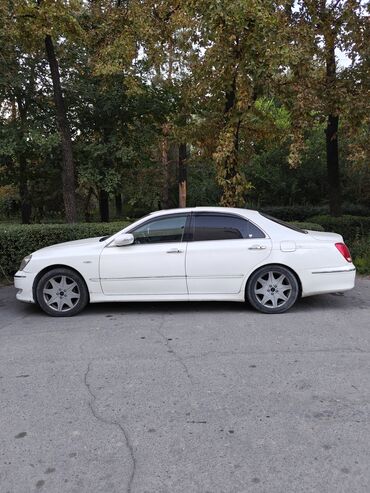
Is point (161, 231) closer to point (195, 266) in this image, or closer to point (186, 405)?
point (195, 266)

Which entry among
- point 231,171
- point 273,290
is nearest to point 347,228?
point 231,171

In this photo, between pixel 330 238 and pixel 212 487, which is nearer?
pixel 212 487

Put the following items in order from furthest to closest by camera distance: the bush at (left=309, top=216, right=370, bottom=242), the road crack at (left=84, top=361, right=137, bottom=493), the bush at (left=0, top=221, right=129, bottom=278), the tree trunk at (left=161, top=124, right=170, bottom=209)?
the tree trunk at (left=161, top=124, right=170, bottom=209)
the bush at (left=309, top=216, right=370, bottom=242)
the bush at (left=0, top=221, right=129, bottom=278)
the road crack at (left=84, top=361, right=137, bottom=493)

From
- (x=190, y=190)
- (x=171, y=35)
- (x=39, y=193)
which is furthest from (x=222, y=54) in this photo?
(x=190, y=190)

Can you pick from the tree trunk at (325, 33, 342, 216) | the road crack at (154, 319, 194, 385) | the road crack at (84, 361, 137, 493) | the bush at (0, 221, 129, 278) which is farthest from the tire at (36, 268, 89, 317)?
the tree trunk at (325, 33, 342, 216)

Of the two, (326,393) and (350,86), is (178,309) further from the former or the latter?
(350,86)

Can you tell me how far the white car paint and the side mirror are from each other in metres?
0.06

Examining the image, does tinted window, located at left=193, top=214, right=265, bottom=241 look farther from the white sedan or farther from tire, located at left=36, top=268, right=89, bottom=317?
tire, located at left=36, top=268, right=89, bottom=317

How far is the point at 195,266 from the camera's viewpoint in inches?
241

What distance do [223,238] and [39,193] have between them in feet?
52.1

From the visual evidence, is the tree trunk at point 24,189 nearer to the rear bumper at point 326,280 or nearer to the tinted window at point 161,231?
the tinted window at point 161,231

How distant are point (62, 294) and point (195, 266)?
184 cm

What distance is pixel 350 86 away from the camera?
35.4 feet

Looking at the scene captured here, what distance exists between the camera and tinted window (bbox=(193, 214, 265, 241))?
6285 millimetres
